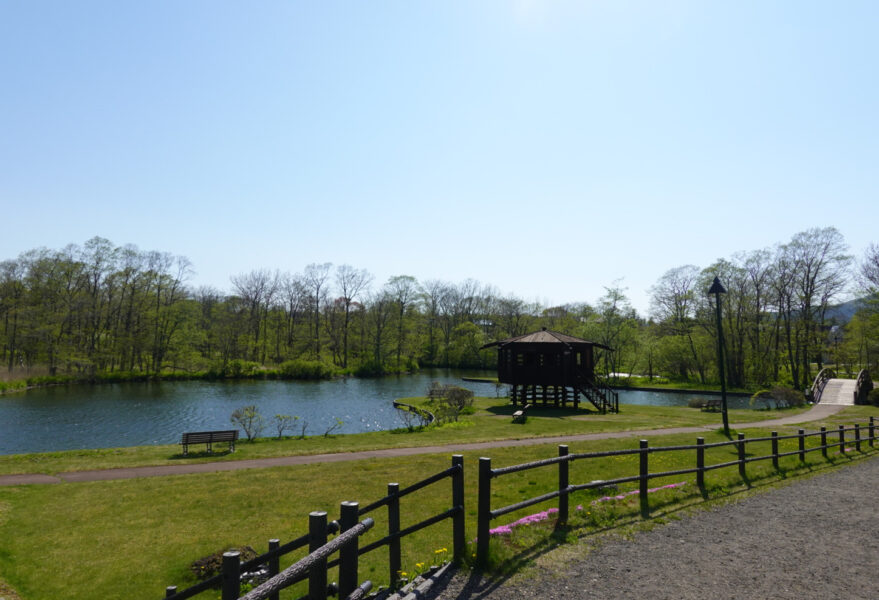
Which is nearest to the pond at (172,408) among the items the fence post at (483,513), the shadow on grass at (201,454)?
the shadow on grass at (201,454)

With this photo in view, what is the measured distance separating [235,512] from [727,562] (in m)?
9.00

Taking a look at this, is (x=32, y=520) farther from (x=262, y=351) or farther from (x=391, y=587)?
(x=262, y=351)

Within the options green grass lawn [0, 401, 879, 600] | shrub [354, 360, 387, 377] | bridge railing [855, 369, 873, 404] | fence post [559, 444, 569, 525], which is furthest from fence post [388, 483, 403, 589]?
shrub [354, 360, 387, 377]

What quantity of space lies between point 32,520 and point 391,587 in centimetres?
905

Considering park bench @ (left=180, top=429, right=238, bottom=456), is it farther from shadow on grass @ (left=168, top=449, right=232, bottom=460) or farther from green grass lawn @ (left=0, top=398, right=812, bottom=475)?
green grass lawn @ (left=0, top=398, right=812, bottom=475)

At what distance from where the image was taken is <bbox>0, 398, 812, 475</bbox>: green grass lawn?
15625mm

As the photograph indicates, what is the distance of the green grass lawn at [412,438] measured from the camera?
1562cm

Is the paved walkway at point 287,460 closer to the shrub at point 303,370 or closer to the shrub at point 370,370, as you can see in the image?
the shrub at point 303,370

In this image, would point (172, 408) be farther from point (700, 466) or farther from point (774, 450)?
point (774, 450)

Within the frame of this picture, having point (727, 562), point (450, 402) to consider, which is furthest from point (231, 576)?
point (450, 402)

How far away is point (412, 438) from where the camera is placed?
19.6m

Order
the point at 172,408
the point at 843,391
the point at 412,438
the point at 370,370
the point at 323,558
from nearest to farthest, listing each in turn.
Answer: the point at 323,558, the point at 412,438, the point at 172,408, the point at 843,391, the point at 370,370

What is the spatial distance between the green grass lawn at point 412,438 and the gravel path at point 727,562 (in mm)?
11061

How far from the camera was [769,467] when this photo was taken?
12.5 meters
